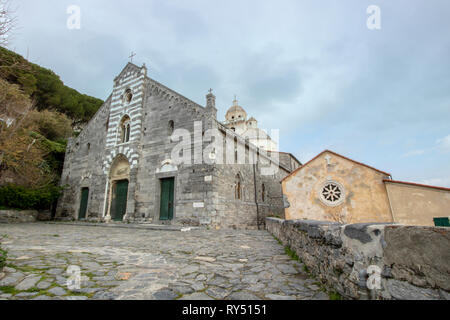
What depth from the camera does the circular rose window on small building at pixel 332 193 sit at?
927 cm

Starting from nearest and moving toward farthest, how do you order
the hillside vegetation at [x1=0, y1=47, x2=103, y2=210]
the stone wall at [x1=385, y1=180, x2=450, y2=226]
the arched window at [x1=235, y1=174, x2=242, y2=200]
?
the stone wall at [x1=385, y1=180, x2=450, y2=226], the hillside vegetation at [x1=0, y1=47, x2=103, y2=210], the arched window at [x1=235, y1=174, x2=242, y2=200]

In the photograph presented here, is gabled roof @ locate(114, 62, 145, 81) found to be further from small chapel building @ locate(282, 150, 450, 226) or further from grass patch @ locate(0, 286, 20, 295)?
grass patch @ locate(0, 286, 20, 295)

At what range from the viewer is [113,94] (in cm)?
1642

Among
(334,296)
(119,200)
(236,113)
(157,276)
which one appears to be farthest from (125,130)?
(236,113)

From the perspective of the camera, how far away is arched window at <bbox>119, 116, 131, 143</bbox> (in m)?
15.0

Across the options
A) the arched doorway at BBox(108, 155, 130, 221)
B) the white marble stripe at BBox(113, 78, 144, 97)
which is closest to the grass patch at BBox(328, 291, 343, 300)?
the arched doorway at BBox(108, 155, 130, 221)

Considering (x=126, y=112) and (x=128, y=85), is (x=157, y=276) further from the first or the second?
(x=128, y=85)

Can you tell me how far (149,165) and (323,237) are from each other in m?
11.8

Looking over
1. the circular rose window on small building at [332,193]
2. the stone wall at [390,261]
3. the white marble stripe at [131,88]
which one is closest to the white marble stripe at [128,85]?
the white marble stripe at [131,88]

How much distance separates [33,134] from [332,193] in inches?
841

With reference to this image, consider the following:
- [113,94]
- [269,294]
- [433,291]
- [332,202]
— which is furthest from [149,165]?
[433,291]

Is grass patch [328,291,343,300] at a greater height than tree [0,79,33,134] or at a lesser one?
lesser

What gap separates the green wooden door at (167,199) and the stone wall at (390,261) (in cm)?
1030
